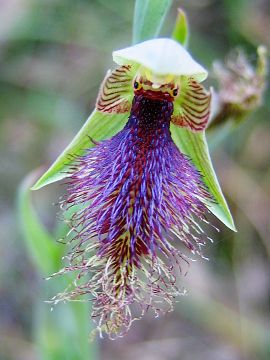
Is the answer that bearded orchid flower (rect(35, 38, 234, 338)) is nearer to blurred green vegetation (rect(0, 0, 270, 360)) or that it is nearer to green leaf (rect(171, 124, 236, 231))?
green leaf (rect(171, 124, 236, 231))

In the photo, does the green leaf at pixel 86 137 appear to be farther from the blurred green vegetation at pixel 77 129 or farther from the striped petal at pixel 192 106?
the blurred green vegetation at pixel 77 129

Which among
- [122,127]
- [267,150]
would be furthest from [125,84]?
[267,150]

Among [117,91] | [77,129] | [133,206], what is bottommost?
[133,206]

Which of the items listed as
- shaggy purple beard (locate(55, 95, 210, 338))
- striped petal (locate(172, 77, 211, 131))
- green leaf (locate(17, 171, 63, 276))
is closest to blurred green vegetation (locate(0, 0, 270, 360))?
green leaf (locate(17, 171, 63, 276))

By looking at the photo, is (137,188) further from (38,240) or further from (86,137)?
(38,240)

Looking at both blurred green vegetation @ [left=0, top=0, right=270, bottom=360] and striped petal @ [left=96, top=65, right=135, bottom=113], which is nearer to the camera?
striped petal @ [left=96, top=65, right=135, bottom=113]

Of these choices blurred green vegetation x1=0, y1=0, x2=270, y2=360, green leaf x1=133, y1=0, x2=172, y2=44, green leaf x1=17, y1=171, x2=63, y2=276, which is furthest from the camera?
blurred green vegetation x1=0, y1=0, x2=270, y2=360

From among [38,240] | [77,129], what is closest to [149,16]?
[38,240]
